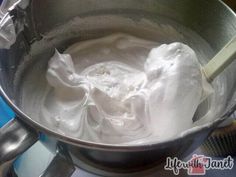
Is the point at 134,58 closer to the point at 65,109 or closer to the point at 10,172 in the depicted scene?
the point at 65,109

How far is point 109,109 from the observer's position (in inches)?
22.7

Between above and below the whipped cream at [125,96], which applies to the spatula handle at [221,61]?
above

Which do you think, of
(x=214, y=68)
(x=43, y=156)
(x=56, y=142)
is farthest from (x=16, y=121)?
(x=214, y=68)

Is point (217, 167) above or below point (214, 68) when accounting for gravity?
below

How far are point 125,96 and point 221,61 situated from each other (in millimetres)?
160

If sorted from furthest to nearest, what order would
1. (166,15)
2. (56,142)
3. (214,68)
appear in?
1. (166,15)
2. (214,68)
3. (56,142)

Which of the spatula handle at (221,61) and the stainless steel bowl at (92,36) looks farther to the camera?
the spatula handle at (221,61)

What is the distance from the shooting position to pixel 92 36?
0.71 meters

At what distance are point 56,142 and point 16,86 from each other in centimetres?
20

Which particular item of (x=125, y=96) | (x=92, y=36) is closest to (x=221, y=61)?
(x=125, y=96)

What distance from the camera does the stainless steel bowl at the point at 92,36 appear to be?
1.29 feet

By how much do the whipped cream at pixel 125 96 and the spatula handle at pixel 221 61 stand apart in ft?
0.04

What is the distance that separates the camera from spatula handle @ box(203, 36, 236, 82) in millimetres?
507

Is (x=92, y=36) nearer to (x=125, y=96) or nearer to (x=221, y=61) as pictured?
(x=125, y=96)
